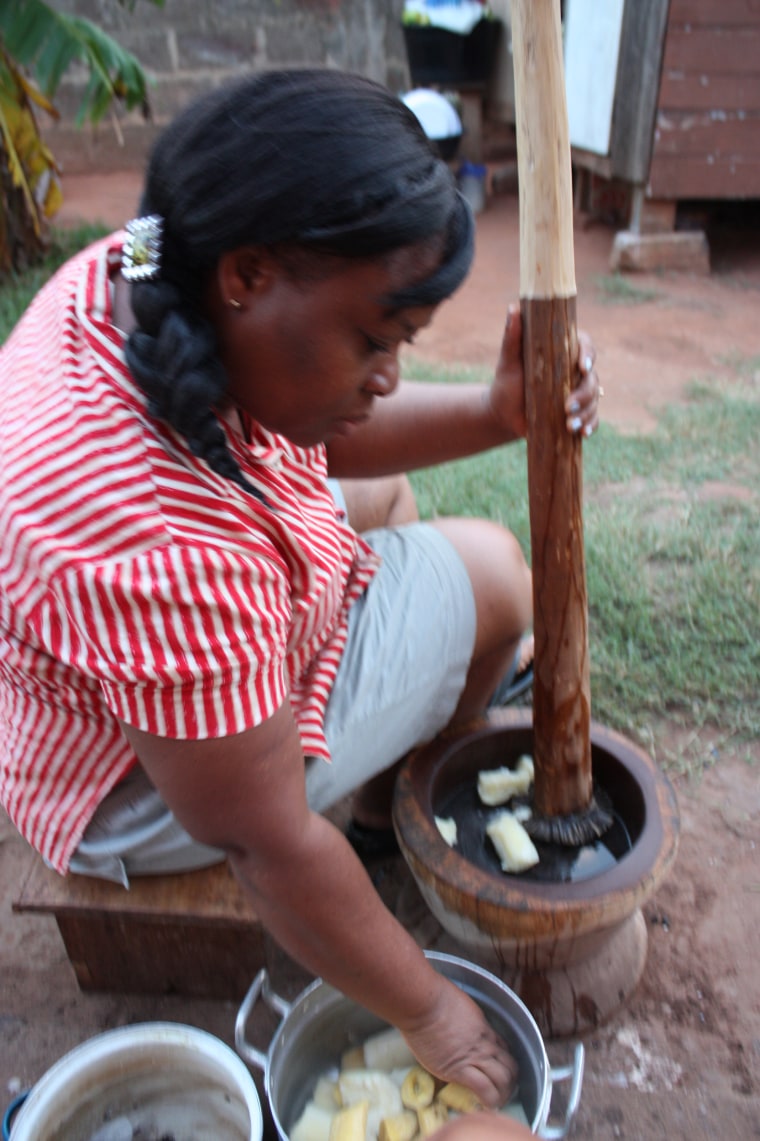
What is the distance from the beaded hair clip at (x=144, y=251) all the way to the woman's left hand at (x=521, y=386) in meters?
0.54

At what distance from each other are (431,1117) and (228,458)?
37.9 inches

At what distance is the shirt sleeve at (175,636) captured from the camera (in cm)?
100

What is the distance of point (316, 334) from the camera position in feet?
3.44

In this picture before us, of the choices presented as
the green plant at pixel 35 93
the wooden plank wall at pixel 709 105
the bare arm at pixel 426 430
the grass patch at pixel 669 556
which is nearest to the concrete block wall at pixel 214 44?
the green plant at pixel 35 93

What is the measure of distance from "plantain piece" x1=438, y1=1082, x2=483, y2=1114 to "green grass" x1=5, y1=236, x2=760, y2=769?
102cm

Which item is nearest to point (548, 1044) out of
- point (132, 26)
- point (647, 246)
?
point (647, 246)

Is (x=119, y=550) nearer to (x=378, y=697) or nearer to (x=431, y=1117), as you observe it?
(x=378, y=697)

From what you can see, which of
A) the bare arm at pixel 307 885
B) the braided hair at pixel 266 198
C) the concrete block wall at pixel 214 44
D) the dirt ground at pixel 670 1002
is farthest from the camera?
the concrete block wall at pixel 214 44

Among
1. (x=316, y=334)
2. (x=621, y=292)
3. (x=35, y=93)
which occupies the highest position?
(x=316, y=334)

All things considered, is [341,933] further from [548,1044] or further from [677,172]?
[677,172]

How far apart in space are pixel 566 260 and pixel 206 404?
57cm

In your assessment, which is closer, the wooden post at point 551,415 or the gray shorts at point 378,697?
the wooden post at point 551,415

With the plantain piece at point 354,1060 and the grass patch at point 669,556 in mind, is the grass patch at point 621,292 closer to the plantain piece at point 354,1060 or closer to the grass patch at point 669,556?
the grass patch at point 669,556

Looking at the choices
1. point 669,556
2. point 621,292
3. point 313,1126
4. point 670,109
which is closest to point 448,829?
point 313,1126
